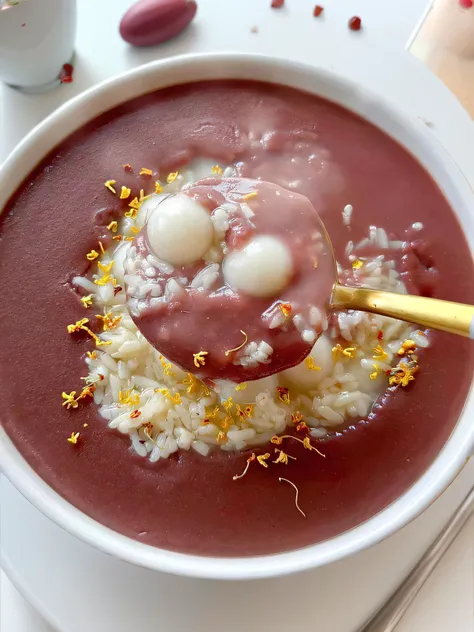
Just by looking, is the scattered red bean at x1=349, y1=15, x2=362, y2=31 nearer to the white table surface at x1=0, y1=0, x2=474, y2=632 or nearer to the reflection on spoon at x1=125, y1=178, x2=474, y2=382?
the white table surface at x1=0, y1=0, x2=474, y2=632

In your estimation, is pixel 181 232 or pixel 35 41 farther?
pixel 35 41

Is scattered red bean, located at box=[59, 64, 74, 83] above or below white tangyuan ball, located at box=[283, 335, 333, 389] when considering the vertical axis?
above

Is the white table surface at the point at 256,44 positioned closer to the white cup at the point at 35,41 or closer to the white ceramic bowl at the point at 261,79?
the white cup at the point at 35,41

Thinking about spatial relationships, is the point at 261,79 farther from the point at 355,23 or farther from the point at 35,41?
the point at 35,41

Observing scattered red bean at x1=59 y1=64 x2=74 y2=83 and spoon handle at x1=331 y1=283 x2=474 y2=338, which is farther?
scattered red bean at x1=59 y1=64 x2=74 y2=83

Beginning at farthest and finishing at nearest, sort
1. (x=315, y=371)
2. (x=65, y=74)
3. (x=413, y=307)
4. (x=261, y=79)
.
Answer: (x=65, y=74), (x=261, y=79), (x=315, y=371), (x=413, y=307)

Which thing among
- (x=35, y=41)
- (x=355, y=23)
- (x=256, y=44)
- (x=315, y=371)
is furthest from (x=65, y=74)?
(x=315, y=371)

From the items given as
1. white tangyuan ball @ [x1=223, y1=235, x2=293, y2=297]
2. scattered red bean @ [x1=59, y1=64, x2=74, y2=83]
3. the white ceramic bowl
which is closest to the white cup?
scattered red bean @ [x1=59, y1=64, x2=74, y2=83]

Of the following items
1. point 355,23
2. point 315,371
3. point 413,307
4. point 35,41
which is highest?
point 355,23
